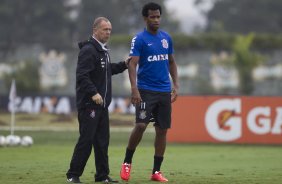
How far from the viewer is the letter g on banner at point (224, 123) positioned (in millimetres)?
21797

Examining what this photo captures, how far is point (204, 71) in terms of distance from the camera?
55938 mm

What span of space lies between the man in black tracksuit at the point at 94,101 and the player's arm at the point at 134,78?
321mm

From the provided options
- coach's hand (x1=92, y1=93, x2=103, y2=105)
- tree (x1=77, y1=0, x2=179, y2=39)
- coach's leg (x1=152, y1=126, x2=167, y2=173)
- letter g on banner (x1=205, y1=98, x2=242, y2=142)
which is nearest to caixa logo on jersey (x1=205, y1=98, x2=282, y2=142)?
letter g on banner (x1=205, y1=98, x2=242, y2=142)

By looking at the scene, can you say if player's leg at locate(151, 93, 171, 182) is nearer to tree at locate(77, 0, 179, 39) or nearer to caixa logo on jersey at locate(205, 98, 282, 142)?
caixa logo on jersey at locate(205, 98, 282, 142)

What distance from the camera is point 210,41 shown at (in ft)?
185

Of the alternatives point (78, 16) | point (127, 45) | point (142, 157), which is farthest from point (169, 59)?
point (78, 16)

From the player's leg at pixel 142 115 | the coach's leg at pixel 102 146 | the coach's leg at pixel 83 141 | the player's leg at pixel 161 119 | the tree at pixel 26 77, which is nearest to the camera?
the coach's leg at pixel 83 141

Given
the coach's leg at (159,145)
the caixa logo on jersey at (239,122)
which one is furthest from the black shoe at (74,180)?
the caixa logo on jersey at (239,122)

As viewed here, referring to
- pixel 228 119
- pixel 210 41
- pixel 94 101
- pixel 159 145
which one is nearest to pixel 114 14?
pixel 210 41

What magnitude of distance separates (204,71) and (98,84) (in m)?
45.8

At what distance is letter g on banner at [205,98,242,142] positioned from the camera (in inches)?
858

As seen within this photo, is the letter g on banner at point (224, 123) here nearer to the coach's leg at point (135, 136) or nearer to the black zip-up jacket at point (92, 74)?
the coach's leg at point (135, 136)

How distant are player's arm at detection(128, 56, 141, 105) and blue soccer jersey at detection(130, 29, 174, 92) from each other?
10cm

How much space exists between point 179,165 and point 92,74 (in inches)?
165
